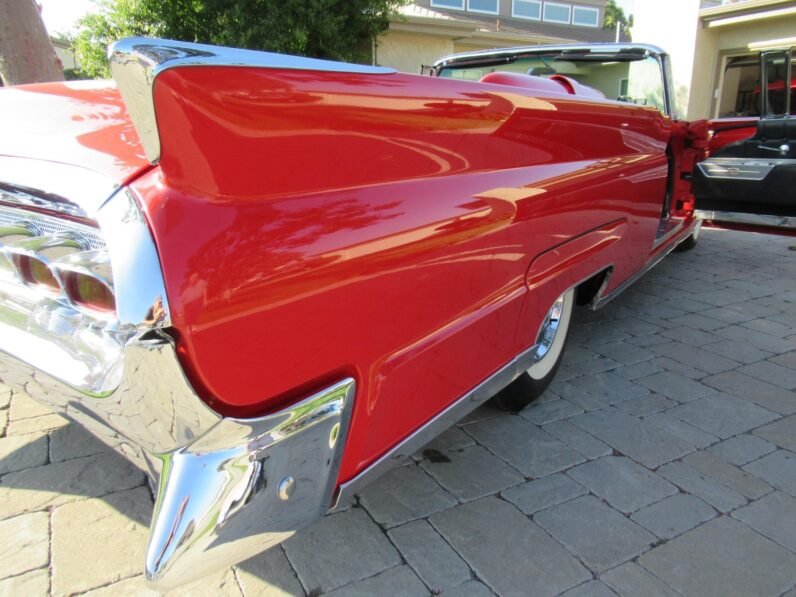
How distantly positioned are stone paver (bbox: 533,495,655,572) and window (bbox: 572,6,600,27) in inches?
983

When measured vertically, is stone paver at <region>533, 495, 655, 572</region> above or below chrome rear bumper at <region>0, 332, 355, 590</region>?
below

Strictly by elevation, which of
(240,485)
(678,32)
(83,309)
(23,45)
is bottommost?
(240,485)

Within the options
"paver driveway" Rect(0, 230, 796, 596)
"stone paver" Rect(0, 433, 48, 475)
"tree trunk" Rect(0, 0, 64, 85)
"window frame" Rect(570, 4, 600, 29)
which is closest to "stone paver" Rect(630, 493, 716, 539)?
"paver driveway" Rect(0, 230, 796, 596)

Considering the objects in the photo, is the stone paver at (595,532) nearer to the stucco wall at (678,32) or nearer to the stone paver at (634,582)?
the stone paver at (634,582)

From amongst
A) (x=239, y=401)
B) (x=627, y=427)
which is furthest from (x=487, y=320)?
(x=627, y=427)

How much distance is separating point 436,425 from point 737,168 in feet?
13.0

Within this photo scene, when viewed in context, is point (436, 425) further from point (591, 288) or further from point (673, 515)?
point (591, 288)

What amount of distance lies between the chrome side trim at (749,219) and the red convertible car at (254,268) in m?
3.21

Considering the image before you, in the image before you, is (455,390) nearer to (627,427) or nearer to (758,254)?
(627,427)

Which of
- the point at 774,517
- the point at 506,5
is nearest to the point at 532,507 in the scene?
the point at 774,517

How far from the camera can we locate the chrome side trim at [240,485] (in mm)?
1088

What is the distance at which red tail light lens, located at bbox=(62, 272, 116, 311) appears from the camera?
1.23 m

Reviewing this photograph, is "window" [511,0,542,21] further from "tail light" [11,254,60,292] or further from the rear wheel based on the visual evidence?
"tail light" [11,254,60,292]

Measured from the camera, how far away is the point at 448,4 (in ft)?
63.8
